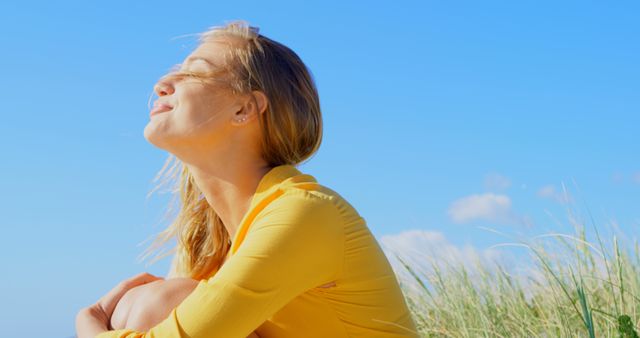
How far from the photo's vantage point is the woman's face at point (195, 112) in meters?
2.63

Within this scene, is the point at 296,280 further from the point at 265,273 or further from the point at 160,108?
the point at 160,108

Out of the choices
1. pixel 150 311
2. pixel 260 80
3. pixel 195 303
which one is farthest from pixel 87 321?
pixel 260 80

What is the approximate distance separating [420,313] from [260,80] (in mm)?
2130

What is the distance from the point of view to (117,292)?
265cm

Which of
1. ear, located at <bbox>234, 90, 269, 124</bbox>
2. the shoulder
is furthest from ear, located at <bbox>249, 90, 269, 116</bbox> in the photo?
the shoulder

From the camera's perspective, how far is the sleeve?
80.3 inches

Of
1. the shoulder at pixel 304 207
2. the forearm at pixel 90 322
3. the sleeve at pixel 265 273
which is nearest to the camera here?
the sleeve at pixel 265 273

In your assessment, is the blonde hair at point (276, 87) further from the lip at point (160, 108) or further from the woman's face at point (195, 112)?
the lip at point (160, 108)

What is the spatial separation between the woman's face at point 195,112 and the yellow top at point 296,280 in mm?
289

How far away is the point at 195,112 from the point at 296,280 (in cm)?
81

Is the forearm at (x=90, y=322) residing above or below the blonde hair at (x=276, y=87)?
below

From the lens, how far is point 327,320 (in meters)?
2.33

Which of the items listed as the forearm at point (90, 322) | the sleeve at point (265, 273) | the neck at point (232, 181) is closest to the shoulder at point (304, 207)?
the sleeve at point (265, 273)

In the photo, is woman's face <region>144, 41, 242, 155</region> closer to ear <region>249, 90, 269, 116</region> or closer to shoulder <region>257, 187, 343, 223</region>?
ear <region>249, 90, 269, 116</region>
